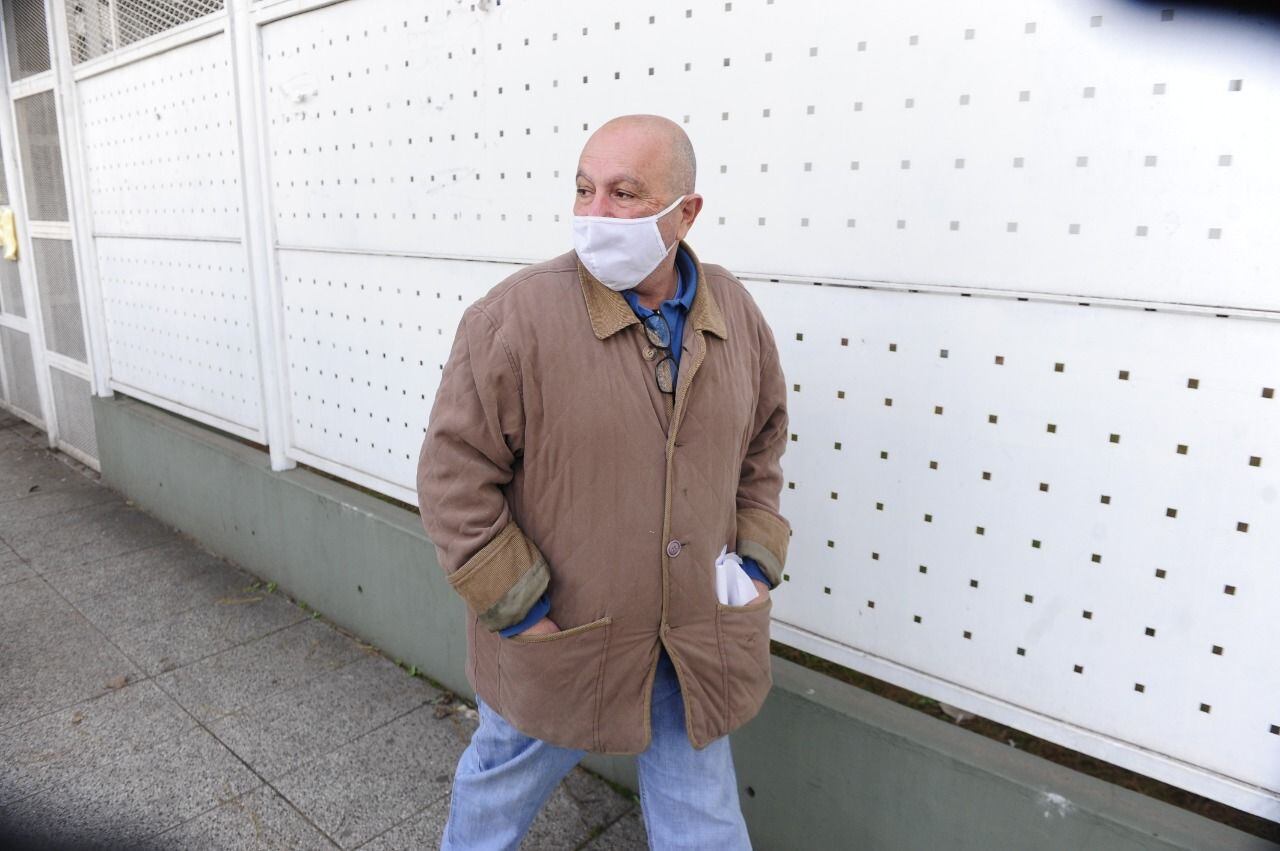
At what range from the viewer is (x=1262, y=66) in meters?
1.74

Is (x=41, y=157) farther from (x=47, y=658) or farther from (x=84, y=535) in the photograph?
(x=47, y=658)

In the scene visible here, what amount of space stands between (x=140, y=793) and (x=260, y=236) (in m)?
2.75

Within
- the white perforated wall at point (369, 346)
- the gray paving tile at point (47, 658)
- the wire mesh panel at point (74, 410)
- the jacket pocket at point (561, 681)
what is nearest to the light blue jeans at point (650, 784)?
the jacket pocket at point (561, 681)

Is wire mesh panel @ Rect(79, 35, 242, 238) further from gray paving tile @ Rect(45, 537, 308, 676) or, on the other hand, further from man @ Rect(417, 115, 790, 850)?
man @ Rect(417, 115, 790, 850)

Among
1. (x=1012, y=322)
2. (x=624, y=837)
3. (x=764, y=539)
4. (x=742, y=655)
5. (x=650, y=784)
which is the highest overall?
(x=1012, y=322)

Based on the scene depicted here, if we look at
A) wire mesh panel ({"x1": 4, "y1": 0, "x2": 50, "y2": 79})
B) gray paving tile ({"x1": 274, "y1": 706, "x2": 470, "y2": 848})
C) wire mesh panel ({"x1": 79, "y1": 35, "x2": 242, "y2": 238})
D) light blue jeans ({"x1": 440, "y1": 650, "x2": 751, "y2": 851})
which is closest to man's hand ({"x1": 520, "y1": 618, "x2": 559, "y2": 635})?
light blue jeans ({"x1": 440, "y1": 650, "x2": 751, "y2": 851})

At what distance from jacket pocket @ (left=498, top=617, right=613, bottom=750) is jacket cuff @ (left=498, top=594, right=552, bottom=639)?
0.6 inches

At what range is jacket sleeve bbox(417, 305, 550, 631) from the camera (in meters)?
1.88

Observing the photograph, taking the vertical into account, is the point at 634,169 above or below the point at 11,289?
above

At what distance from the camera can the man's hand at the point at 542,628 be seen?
1.96 metres

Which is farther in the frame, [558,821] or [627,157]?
[558,821]

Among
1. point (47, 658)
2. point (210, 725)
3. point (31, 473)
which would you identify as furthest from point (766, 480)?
point (31, 473)

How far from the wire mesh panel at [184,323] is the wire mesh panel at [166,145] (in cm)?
16

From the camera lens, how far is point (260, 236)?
464cm
